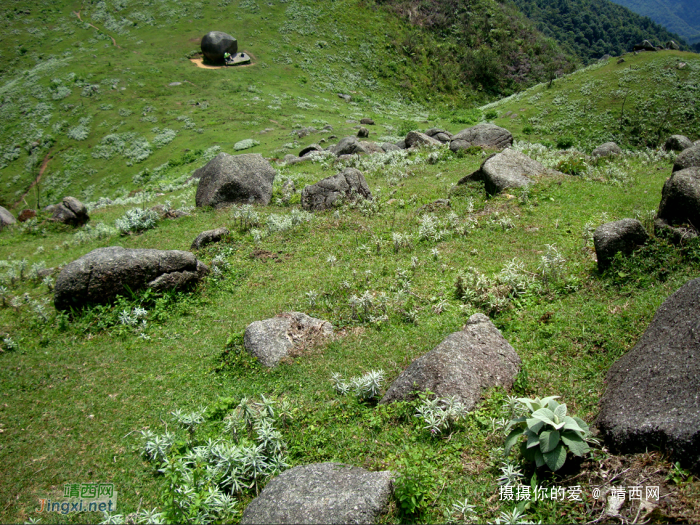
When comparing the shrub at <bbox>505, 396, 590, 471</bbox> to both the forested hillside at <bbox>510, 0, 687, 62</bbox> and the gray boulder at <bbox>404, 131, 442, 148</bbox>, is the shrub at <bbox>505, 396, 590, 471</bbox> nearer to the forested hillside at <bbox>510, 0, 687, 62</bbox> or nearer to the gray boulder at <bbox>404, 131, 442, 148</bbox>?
the gray boulder at <bbox>404, 131, 442, 148</bbox>

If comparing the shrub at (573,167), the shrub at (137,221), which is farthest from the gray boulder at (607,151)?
the shrub at (137,221)

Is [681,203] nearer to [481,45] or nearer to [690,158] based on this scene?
[690,158]

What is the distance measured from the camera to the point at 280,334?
429 inches

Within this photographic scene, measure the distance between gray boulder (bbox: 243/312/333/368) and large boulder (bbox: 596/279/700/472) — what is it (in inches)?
272

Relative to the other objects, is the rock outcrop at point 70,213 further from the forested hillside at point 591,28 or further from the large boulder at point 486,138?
the forested hillside at point 591,28

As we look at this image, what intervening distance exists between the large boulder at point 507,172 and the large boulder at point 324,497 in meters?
16.3

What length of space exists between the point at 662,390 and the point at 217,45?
6836 centimetres

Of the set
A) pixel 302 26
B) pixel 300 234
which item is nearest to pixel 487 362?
pixel 300 234

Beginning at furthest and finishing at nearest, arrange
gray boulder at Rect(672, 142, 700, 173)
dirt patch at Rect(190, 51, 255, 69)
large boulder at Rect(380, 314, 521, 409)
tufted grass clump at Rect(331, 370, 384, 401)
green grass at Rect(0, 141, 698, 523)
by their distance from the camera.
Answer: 1. dirt patch at Rect(190, 51, 255, 69)
2. gray boulder at Rect(672, 142, 700, 173)
3. tufted grass clump at Rect(331, 370, 384, 401)
4. large boulder at Rect(380, 314, 521, 409)
5. green grass at Rect(0, 141, 698, 523)

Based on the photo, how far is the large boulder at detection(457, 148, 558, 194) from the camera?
1928 cm

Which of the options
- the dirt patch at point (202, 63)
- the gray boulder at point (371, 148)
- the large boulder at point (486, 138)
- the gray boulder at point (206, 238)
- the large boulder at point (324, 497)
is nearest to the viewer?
the large boulder at point (324, 497)

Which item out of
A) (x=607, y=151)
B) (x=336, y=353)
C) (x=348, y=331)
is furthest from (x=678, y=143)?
(x=336, y=353)

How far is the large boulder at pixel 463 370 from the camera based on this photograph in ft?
25.0

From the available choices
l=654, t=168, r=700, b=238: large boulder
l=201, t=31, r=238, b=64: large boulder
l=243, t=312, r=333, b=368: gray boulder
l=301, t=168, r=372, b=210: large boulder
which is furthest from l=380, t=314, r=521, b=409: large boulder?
l=201, t=31, r=238, b=64: large boulder
